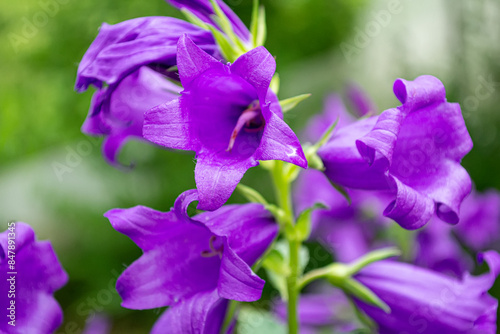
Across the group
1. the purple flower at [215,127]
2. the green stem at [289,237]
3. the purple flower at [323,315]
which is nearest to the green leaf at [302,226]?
the green stem at [289,237]

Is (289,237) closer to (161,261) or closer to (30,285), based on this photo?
(161,261)

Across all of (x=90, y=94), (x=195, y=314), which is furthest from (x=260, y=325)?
(x=90, y=94)

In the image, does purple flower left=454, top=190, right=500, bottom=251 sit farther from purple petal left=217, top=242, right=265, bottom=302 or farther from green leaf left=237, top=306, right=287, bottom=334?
purple petal left=217, top=242, right=265, bottom=302

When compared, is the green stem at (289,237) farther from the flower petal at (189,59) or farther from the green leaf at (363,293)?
the flower petal at (189,59)

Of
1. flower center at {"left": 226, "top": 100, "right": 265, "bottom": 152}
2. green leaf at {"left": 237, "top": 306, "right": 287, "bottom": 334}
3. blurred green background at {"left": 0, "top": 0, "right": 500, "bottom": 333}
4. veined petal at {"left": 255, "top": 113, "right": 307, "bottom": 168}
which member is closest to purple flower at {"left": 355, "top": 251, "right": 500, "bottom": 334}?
green leaf at {"left": 237, "top": 306, "right": 287, "bottom": 334}

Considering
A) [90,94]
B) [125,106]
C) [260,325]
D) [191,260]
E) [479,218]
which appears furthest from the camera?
[90,94]

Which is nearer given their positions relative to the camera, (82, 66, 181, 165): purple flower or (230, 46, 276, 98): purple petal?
(230, 46, 276, 98): purple petal
